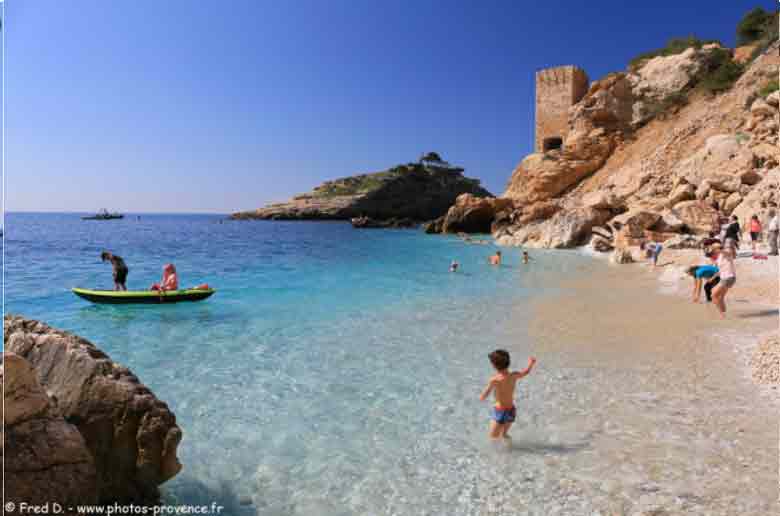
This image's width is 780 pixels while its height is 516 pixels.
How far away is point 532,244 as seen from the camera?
2642 cm

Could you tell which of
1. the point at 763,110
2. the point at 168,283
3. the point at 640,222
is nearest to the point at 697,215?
the point at 640,222

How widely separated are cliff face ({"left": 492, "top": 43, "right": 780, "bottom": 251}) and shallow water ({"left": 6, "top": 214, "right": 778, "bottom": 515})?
1112cm

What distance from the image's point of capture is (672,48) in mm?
40469

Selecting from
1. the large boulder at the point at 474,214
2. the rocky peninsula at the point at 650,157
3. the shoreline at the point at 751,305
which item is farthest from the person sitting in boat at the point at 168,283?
the large boulder at the point at 474,214

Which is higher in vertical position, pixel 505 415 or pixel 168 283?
pixel 168 283

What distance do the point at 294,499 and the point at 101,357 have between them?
1.78 meters

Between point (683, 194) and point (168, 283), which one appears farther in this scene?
point (683, 194)

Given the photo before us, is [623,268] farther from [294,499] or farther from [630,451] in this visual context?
[294,499]

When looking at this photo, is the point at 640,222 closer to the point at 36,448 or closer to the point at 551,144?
the point at 36,448

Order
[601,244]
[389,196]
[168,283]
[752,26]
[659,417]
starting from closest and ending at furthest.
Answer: [659,417] < [168,283] < [601,244] < [752,26] < [389,196]

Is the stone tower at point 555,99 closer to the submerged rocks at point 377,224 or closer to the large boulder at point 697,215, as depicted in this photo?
the submerged rocks at point 377,224

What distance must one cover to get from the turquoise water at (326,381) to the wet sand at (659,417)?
0.51 meters

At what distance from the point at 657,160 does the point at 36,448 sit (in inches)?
1260

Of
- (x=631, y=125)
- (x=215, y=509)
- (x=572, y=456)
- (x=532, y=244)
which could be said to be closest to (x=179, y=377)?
(x=215, y=509)
